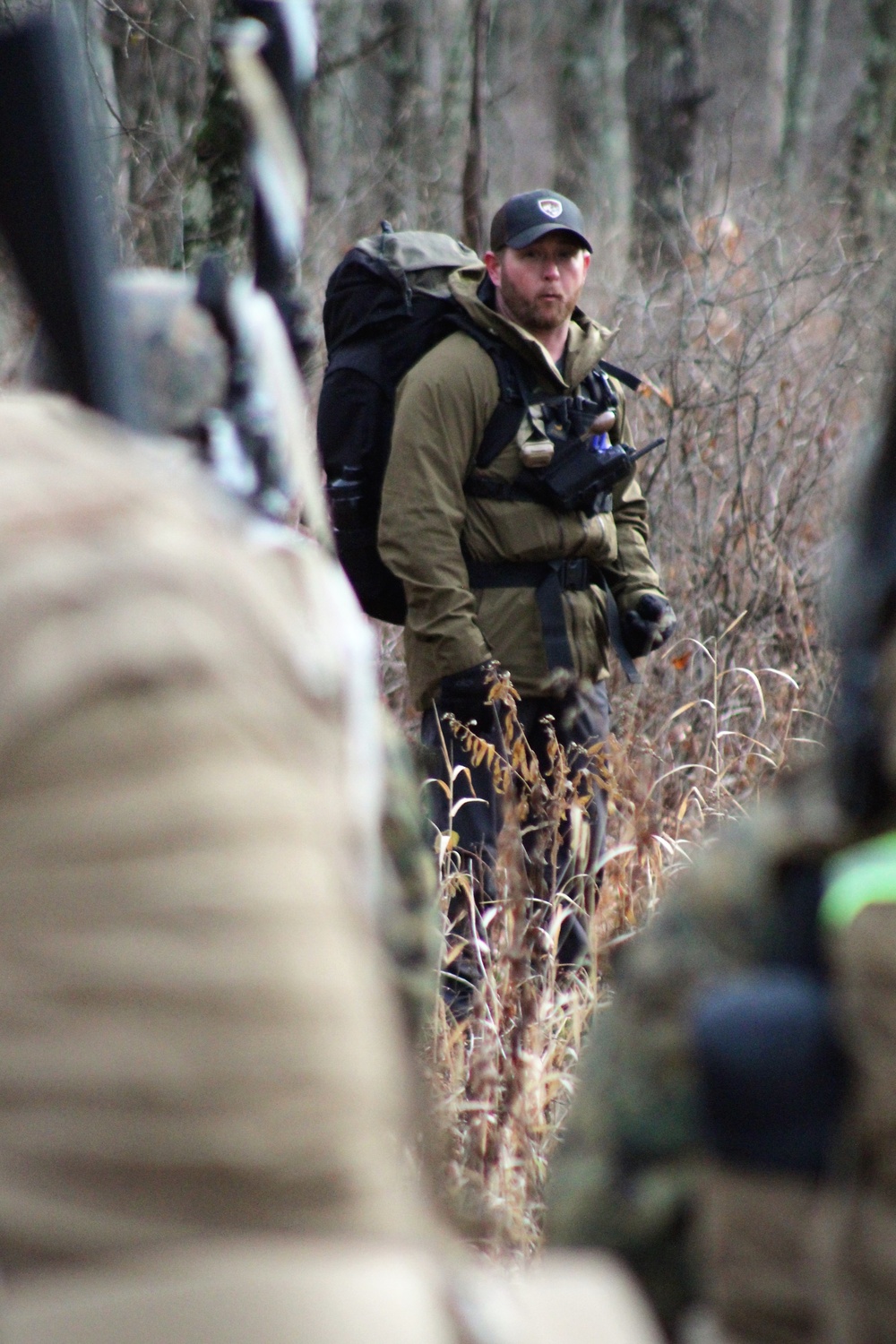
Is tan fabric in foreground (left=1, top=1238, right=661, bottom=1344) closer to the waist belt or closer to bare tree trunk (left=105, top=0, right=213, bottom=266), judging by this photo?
the waist belt

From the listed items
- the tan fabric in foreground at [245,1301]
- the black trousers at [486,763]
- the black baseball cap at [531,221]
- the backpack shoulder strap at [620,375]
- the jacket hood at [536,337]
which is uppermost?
the black baseball cap at [531,221]

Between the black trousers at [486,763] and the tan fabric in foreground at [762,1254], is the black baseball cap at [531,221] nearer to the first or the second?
the black trousers at [486,763]

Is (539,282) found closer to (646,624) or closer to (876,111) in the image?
(646,624)

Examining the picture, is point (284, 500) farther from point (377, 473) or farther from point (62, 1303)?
point (377, 473)

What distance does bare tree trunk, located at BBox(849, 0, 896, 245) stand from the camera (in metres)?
10.1

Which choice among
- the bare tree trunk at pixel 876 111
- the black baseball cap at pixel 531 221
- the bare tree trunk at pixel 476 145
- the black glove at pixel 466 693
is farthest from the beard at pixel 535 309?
the bare tree trunk at pixel 876 111

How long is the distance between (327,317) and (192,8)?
9.89 ft

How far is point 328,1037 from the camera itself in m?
0.60

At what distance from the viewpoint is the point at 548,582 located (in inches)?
162

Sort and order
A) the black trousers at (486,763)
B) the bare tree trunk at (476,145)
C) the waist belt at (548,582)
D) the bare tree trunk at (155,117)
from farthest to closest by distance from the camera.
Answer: the bare tree trunk at (476,145) < the bare tree trunk at (155,117) < the waist belt at (548,582) < the black trousers at (486,763)

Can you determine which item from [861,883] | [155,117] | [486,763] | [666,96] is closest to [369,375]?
[486,763]

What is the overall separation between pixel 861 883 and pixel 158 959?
14.3 inches

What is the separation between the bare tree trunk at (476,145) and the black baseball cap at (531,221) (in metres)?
1.28

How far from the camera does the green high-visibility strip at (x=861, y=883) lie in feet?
2.45
